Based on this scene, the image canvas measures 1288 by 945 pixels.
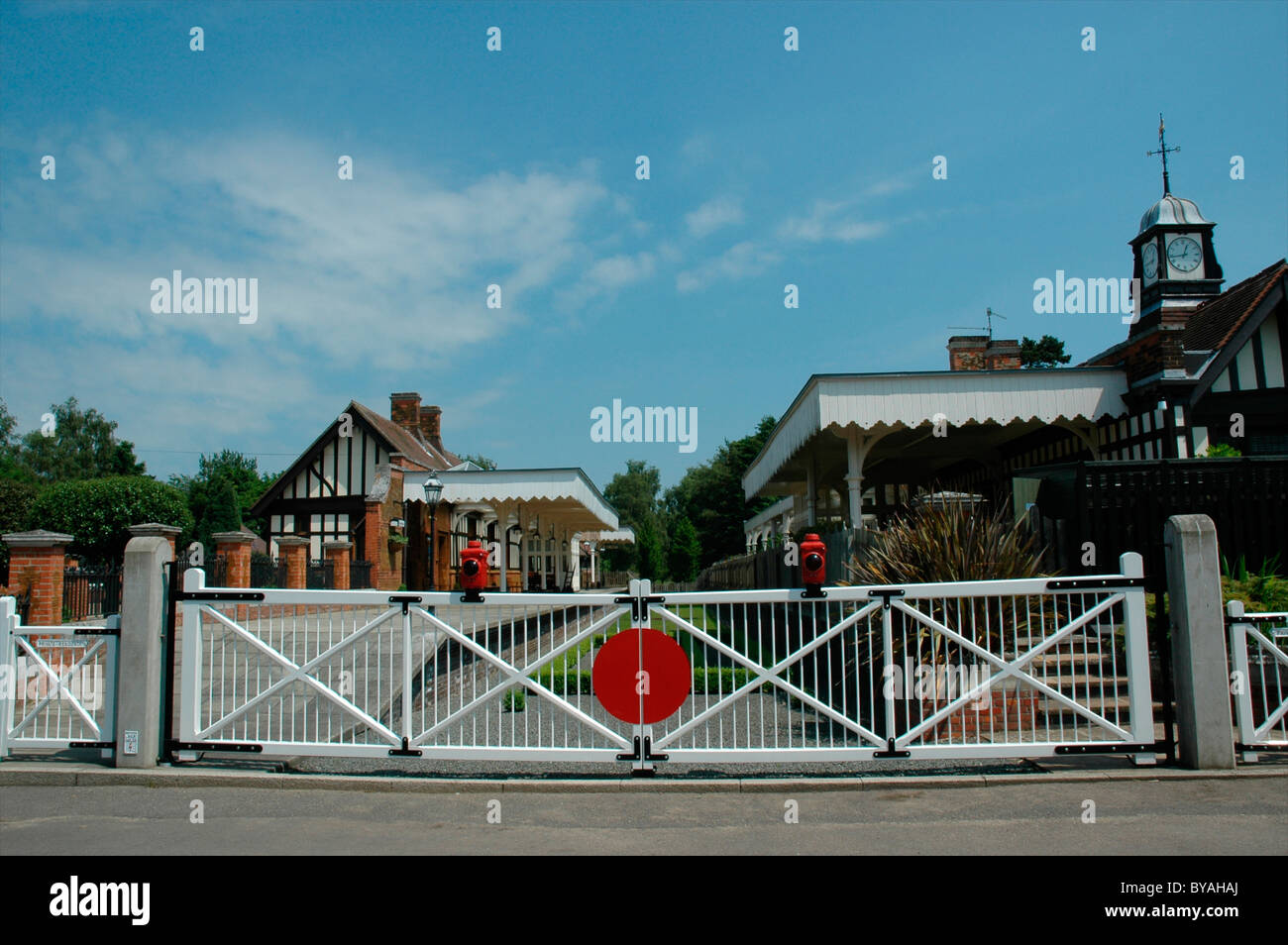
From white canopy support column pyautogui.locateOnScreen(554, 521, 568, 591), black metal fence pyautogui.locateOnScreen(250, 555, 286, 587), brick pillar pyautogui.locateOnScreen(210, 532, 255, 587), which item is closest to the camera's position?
brick pillar pyautogui.locateOnScreen(210, 532, 255, 587)

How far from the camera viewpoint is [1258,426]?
554 inches

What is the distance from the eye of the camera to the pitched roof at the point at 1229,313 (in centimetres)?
1385

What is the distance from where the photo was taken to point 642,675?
6.59 metres

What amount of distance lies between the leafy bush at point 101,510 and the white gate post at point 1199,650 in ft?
145

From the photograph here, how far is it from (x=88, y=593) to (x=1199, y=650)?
58.0 ft

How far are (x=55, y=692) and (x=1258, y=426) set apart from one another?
16.3 m

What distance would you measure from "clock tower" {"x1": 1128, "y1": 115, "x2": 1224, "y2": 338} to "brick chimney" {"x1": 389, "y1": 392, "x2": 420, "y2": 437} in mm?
29156

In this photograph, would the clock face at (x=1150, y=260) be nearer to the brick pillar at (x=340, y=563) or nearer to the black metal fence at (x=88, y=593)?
the brick pillar at (x=340, y=563)

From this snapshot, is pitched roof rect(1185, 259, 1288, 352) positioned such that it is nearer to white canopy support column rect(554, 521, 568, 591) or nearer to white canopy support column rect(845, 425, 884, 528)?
white canopy support column rect(845, 425, 884, 528)

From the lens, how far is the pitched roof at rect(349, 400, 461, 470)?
110 feet

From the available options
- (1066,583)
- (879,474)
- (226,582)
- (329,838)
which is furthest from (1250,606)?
(226,582)

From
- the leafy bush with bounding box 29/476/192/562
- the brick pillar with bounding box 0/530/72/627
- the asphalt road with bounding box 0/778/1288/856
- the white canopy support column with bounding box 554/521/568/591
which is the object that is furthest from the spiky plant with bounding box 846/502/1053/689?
the leafy bush with bounding box 29/476/192/562
